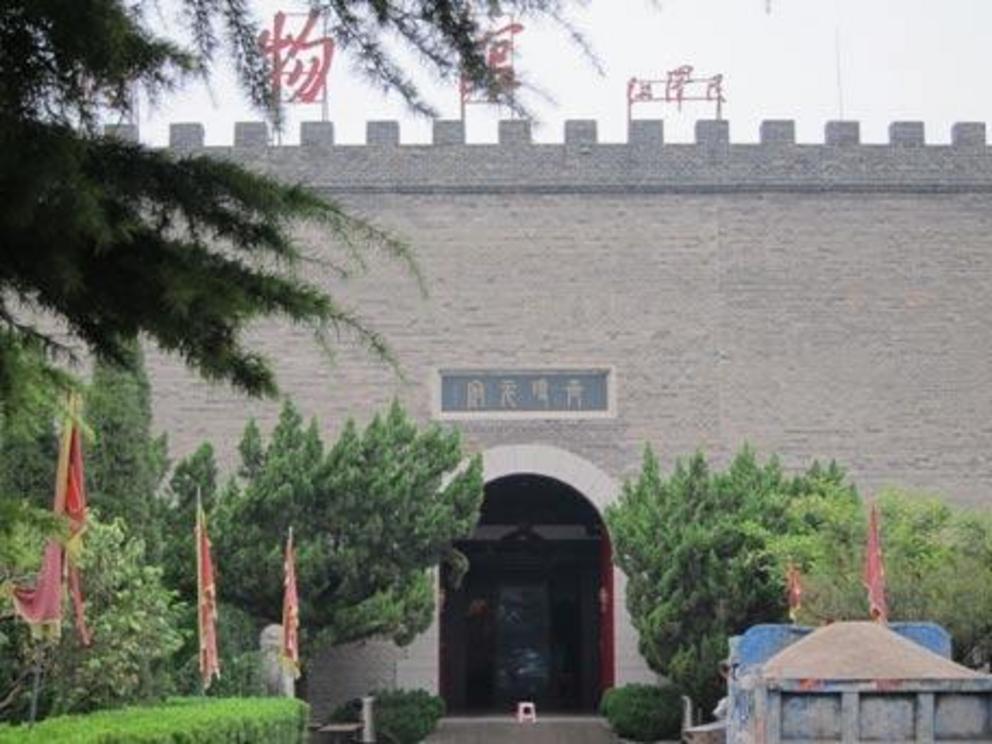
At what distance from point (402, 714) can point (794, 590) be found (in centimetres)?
629

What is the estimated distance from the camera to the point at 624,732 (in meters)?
26.6

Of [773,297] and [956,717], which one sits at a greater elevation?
[773,297]

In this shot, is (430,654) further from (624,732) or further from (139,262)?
(139,262)

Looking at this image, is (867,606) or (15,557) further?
(867,606)

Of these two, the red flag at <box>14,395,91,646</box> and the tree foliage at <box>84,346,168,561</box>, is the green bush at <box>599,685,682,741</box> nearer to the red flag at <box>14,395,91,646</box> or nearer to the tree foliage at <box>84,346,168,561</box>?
the tree foliage at <box>84,346,168,561</box>

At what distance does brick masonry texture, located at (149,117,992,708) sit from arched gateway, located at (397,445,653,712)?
3.24 meters

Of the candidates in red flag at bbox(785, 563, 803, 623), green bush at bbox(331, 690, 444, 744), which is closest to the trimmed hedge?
green bush at bbox(331, 690, 444, 744)

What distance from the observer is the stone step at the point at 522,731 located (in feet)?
91.1

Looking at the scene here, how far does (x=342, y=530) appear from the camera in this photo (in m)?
25.3

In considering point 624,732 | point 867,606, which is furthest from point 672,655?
point 867,606

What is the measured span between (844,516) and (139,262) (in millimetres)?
20396

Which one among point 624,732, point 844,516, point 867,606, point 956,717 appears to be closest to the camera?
point 956,717

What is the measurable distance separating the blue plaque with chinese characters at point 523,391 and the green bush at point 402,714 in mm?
4531

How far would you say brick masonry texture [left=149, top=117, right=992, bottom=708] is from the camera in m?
29.2
